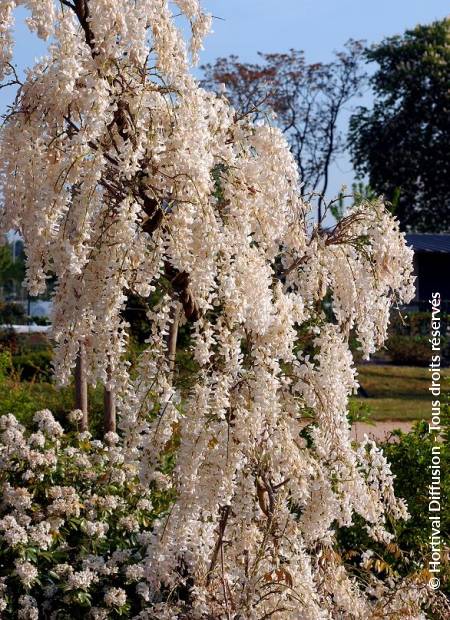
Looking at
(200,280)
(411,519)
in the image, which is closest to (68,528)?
(200,280)

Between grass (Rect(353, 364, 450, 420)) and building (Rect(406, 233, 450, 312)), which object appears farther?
building (Rect(406, 233, 450, 312))

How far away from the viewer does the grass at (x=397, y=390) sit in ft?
42.0

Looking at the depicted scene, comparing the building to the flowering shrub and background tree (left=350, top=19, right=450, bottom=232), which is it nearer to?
background tree (left=350, top=19, right=450, bottom=232)

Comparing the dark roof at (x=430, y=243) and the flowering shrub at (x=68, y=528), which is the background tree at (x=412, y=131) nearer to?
the dark roof at (x=430, y=243)

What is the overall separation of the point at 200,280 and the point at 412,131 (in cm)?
3411

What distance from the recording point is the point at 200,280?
3.52 metres

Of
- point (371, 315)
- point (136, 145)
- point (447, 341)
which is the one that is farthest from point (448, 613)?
point (447, 341)

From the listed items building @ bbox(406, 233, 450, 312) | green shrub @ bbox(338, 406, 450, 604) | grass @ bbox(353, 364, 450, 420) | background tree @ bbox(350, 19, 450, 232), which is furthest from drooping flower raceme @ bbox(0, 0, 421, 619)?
background tree @ bbox(350, 19, 450, 232)

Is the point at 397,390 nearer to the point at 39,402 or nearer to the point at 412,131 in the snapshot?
the point at 39,402

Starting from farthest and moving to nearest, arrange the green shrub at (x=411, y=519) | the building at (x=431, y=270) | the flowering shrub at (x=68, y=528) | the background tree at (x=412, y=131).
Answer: the background tree at (x=412, y=131), the building at (x=431, y=270), the green shrub at (x=411, y=519), the flowering shrub at (x=68, y=528)

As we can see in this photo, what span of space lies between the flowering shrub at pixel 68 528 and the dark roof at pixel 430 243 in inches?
766

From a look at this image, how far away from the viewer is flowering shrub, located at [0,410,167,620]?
14.2ft

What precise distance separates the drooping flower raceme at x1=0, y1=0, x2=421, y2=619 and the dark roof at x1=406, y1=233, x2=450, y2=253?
19.8m

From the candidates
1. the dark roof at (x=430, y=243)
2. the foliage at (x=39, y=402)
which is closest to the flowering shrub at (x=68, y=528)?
the foliage at (x=39, y=402)
